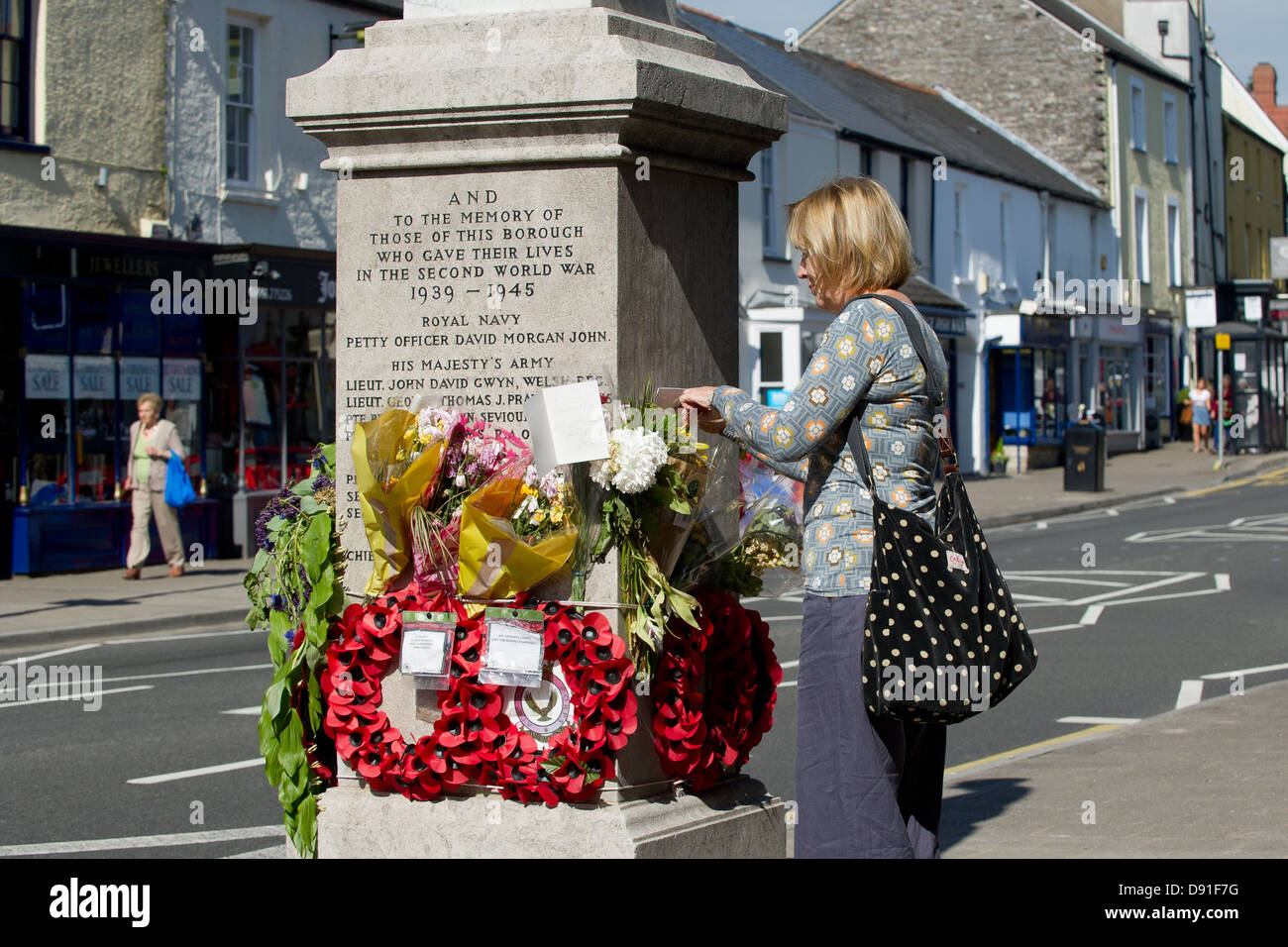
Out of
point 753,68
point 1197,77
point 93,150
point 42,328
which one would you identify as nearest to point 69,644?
point 42,328

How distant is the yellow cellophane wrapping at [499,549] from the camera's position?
13.2ft

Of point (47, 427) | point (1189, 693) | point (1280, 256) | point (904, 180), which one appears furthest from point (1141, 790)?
point (1280, 256)

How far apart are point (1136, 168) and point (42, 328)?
1330 inches

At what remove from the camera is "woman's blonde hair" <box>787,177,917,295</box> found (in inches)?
153

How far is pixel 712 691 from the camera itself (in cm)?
444

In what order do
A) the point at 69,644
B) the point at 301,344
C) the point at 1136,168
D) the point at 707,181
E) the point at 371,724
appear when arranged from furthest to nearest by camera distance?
the point at 1136,168, the point at 301,344, the point at 69,644, the point at 707,181, the point at 371,724

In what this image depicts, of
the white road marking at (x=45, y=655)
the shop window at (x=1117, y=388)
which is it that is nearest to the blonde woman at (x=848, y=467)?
the white road marking at (x=45, y=655)

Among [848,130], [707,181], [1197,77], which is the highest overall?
[1197,77]

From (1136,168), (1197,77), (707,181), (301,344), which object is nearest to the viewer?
(707,181)

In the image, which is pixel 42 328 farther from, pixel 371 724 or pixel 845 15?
pixel 845 15

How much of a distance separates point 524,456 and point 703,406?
51 cm

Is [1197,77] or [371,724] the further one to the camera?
[1197,77]
